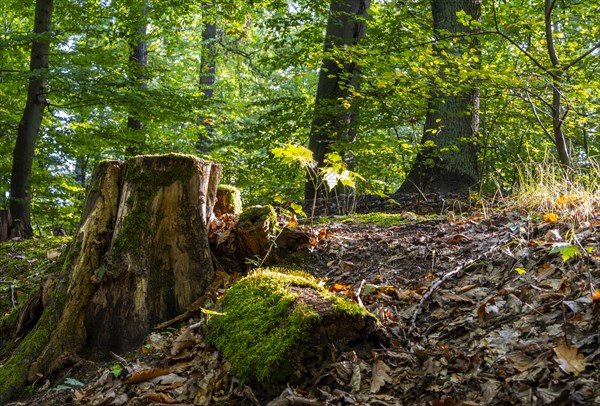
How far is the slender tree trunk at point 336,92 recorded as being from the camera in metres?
7.77

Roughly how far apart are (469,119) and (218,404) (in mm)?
6329

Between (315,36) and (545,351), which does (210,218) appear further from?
(315,36)

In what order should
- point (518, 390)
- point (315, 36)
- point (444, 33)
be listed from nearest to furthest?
point (518, 390) → point (444, 33) → point (315, 36)

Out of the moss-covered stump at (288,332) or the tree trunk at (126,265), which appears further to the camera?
the tree trunk at (126,265)

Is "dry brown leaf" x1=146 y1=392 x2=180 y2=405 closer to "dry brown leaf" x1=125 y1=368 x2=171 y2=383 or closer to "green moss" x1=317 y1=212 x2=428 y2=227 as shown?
"dry brown leaf" x1=125 y1=368 x2=171 y2=383

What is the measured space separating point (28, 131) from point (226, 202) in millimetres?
5327

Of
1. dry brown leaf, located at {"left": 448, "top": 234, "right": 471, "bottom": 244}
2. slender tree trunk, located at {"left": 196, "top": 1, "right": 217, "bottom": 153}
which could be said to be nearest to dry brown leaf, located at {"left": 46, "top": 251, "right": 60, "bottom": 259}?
dry brown leaf, located at {"left": 448, "top": 234, "right": 471, "bottom": 244}

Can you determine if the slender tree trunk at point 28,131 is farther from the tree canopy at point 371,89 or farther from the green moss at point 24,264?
the green moss at point 24,264

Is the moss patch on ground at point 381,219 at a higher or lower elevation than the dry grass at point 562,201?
lower

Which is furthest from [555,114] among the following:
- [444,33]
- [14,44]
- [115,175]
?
[14,44]

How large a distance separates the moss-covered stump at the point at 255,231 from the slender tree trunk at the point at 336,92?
349 centimetres

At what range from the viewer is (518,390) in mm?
1954

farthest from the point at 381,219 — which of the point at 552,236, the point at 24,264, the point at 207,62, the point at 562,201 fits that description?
the point at 207,62

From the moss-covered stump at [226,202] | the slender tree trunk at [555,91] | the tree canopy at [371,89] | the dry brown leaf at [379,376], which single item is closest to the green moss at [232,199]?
the moss-covered stump at [226,202]
